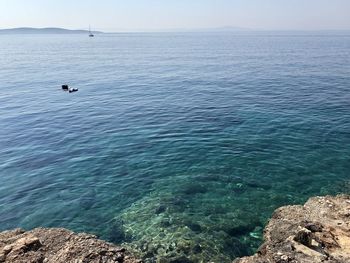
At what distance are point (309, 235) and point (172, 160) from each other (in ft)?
62.4

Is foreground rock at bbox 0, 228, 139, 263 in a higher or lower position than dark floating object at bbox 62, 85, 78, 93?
lower

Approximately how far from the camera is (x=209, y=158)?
113 feet

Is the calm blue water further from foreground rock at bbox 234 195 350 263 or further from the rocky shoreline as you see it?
the rocky shoreline

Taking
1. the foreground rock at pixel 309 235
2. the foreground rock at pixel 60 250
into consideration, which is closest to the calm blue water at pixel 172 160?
the foreground rock at pixel 309 235

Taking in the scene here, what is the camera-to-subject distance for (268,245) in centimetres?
1756

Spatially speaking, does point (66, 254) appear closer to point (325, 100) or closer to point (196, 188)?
point (196, 188)

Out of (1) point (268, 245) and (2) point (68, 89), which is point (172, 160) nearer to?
(1) point (268, 245)

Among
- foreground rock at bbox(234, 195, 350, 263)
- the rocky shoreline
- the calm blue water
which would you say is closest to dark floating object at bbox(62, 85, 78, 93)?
the calm blue water

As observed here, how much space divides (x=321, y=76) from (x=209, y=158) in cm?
5718

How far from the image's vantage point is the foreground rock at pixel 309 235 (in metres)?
15.8

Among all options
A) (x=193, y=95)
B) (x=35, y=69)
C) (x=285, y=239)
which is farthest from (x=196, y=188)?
(x=35, y=69)

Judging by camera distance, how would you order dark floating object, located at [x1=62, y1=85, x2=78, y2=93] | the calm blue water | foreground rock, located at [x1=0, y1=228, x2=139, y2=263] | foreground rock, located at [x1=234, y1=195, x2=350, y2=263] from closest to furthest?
foreground rock, located at [x1=0, y1=228, x2=139, y2=263]
foreground rock, located at [x1=234, y1=195, x2=350, y2=263]
the calm blue water
dark floating object, located at [x1=62, y1=85, x2=78, y2=93]

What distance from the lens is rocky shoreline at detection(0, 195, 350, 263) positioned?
51.5 ft

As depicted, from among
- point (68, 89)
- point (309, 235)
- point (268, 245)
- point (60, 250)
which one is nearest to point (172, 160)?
point (268, 245)
